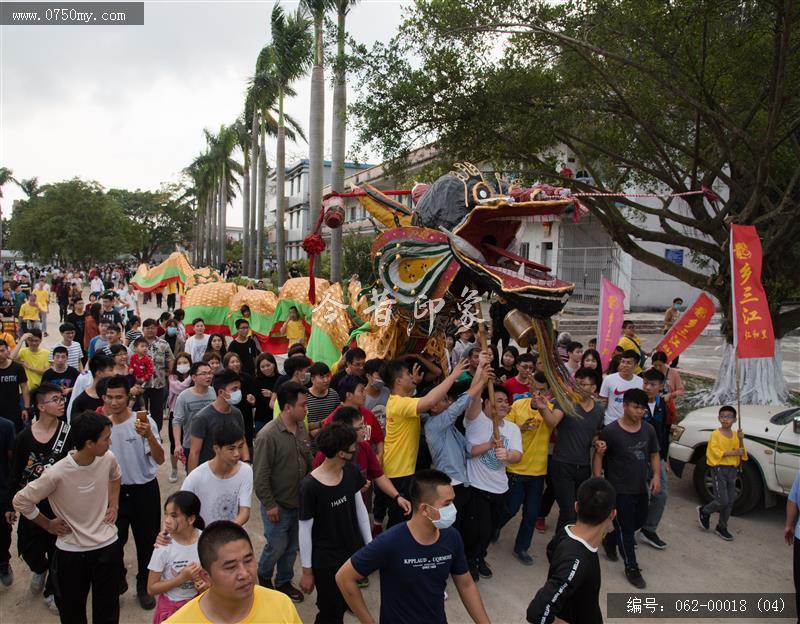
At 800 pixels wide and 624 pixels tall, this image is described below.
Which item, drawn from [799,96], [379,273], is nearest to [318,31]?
[799,96]

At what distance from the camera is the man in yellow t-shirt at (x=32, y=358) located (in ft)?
20.9

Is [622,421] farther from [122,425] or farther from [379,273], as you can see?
[122,425]

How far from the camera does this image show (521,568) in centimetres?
467

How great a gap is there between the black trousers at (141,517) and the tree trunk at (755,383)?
8.02 metres

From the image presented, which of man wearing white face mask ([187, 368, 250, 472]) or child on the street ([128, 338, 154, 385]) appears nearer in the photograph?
man wearing white face mask ([187, 368, 250, 472])

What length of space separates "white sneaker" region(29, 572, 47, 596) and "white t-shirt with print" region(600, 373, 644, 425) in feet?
15.3

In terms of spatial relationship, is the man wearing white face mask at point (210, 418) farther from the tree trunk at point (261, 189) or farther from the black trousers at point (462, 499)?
the tree trunk at point (261, 189)

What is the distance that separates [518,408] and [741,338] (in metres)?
2.37

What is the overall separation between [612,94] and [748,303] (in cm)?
554

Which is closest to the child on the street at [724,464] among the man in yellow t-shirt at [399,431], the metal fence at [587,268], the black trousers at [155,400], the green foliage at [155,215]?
→ the man in yellow t-shirt at [399,431]

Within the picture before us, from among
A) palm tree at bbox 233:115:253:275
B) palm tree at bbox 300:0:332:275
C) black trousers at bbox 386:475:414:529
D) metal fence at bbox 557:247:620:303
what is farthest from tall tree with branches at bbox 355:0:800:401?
palm tree at bbox 233:115:253:275

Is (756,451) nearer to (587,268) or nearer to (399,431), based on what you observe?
(399,431)

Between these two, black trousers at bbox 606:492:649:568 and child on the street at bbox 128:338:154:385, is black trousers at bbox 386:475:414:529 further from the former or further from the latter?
child on the street at bbox 128:338:154:385

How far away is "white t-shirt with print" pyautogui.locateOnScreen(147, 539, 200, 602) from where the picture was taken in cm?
273
